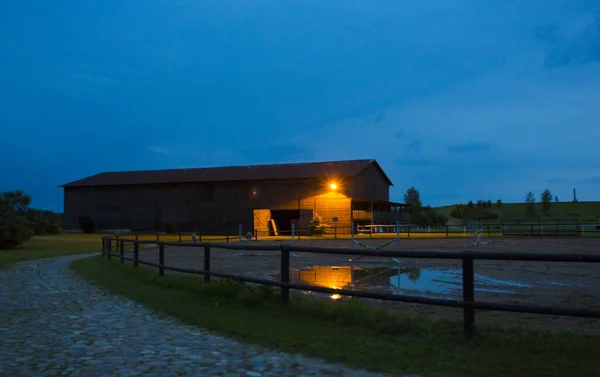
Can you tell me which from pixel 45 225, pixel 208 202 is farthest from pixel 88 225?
pixel 208 202

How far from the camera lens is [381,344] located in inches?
A: 221

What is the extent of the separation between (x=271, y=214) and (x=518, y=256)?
166 ft

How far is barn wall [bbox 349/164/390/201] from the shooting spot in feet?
175

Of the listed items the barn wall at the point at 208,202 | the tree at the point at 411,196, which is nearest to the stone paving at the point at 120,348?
the barn wall at the point at 208,202

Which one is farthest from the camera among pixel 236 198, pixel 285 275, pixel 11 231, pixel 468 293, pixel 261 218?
pixel 236 198

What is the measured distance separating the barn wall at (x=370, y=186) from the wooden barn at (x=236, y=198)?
0.11 metres

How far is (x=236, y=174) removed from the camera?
191 feet

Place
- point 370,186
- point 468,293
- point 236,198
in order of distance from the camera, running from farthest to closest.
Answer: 1. point 370,186
2. point 236,198
3. point 468,293

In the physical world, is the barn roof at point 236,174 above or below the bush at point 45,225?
above

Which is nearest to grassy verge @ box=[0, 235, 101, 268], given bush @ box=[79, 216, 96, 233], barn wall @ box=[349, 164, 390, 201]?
bush @ box=[79, 216, 96, 233]

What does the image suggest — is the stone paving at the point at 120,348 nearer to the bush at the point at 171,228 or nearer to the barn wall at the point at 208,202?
the barn wall at the point at 208,202

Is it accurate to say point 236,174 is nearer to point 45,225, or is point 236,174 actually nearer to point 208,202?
point 208,202

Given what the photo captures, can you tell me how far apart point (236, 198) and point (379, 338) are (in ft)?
163

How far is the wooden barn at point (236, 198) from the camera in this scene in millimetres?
51562
